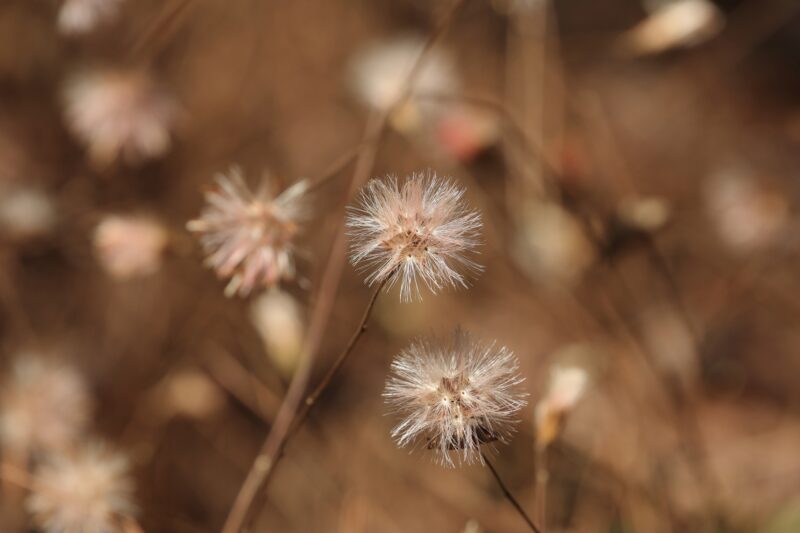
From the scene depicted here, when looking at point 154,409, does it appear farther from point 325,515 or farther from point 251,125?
point 251,125

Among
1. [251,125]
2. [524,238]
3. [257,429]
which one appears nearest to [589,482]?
[524,238]

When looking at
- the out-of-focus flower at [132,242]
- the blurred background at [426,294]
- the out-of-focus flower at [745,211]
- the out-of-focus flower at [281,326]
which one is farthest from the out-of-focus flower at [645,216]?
the out-of-focus flower at [132,242]

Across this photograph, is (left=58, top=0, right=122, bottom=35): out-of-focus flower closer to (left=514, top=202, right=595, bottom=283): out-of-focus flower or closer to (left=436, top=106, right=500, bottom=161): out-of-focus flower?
(left=436, top=106, right=500, bottom=161): out-of-focus flower

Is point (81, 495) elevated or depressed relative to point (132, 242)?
depressed

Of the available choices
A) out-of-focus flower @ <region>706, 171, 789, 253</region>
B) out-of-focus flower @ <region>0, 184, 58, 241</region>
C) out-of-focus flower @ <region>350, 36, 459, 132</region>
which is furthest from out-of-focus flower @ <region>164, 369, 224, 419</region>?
out-of-focus flower @ <region>706, 171, 789, 253</region>

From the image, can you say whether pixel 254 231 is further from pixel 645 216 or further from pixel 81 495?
pixel 645 216

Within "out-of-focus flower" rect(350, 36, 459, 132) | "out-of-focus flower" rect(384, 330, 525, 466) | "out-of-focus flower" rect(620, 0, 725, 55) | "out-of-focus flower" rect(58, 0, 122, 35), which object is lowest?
"out-of-focus flower" rect(384, 330, 525, 466)

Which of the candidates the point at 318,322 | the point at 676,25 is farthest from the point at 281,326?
the point at 676,25
